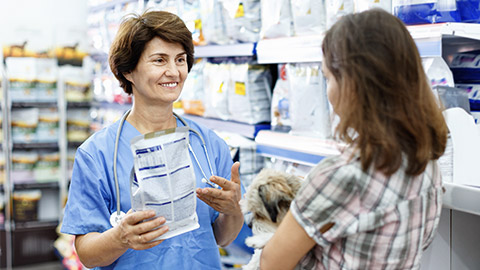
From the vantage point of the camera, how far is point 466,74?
194cm

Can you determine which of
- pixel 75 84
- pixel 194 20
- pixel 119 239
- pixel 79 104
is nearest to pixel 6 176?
pixel 79 104

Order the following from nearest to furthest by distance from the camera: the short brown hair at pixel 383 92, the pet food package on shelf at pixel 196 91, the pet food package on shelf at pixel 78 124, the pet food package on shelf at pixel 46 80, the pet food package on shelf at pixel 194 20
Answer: the short brown hair at pixel 383 92, the pet food package on shelf at pixel 194 20, the pet food package on shelf at pixel 196 91, the pet food package on shelf at pixel 46 80, the pet food package on shelf at pixel 78 124

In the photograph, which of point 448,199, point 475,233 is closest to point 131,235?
point 448,199

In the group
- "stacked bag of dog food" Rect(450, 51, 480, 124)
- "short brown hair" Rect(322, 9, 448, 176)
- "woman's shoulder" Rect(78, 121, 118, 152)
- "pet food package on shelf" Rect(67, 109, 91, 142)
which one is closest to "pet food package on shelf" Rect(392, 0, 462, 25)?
"stacked bag of dog food" Rect(450, 51, 480, 124)

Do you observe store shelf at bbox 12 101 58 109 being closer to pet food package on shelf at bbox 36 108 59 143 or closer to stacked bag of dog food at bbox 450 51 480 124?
pet food package on shelf at bbox 36 108 59 143

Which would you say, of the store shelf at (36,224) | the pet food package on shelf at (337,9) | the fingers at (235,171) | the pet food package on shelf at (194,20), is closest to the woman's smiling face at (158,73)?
the fingers at (235,171)

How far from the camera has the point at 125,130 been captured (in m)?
1.72

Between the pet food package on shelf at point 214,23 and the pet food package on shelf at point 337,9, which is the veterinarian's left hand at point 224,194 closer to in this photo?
the pet food package on shelf at point 337,9

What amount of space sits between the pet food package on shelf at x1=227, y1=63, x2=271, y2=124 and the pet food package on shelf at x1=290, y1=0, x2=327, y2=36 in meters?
0.54

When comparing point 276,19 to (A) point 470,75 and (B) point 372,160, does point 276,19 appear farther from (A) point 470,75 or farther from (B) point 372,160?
(B) point 372,160

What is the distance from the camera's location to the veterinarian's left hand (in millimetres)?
1512

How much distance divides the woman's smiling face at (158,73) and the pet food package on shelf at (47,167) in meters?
4.09

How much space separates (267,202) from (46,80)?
15.9ft

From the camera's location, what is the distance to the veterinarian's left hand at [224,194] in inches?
59.5
